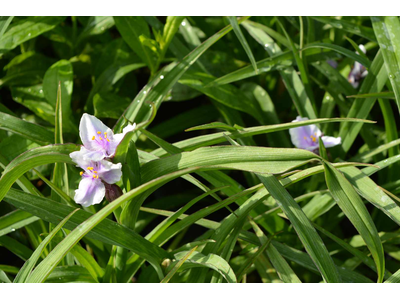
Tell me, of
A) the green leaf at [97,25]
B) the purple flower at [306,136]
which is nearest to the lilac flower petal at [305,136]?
the purple flower at [306,136]

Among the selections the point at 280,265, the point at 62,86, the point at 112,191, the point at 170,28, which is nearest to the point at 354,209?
the point at 280,265

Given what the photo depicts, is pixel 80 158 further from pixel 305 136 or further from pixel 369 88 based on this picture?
pixel 369 88

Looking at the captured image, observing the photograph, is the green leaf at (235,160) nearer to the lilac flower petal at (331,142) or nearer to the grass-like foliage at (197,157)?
the grass-like foliage at (197,157)

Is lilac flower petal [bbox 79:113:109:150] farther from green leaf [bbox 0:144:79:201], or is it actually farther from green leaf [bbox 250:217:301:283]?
green leaf [bbox 250:217:301:283]

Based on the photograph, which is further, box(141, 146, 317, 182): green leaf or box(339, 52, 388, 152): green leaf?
box(339, 52, 388, 152): green leaf

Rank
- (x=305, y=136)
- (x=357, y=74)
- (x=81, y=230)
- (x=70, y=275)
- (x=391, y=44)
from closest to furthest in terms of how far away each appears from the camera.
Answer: (x=81, y=230) < (x=70, y=275) < (x=391, y=44) < (x=305, y=136) < (x=357, y=74)

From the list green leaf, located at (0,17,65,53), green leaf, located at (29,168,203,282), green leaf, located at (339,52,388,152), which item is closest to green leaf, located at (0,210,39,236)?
green leaf, located at (29,168,203,282)

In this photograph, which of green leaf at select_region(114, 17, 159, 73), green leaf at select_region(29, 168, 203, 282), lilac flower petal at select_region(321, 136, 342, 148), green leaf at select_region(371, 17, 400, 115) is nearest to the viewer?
green leaf at select_region(29, 168, 203, 282)

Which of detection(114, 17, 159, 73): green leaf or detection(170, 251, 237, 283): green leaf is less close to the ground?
detection(114, 17, 159, 73): green leaf
